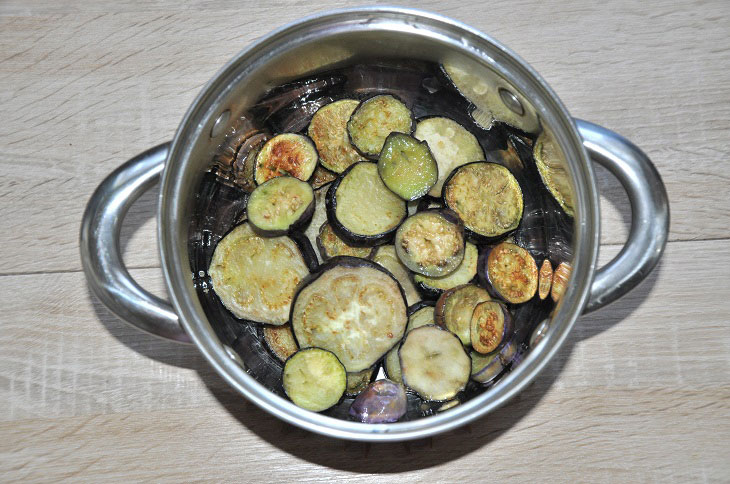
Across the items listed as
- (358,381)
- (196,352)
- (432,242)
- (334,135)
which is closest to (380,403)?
(358,381)

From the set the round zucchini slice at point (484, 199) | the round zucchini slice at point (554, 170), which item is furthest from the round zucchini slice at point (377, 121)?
the round zucchini slice at point (554, 170)

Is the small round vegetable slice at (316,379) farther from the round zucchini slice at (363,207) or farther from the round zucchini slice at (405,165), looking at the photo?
the round zucchini slice at (405,165)

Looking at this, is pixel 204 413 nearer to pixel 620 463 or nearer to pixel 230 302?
pixel 230 302

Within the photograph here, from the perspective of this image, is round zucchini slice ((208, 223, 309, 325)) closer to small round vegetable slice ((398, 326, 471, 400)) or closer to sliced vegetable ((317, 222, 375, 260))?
sliced vegetable ((317, 222, 375, 260))

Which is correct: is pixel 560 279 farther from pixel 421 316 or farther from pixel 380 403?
pixel 380 403

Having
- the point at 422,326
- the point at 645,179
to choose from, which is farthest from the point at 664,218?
the point at 422,326

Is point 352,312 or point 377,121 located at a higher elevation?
point 377,121

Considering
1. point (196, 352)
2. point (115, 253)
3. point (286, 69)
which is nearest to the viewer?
point (115, 253)
